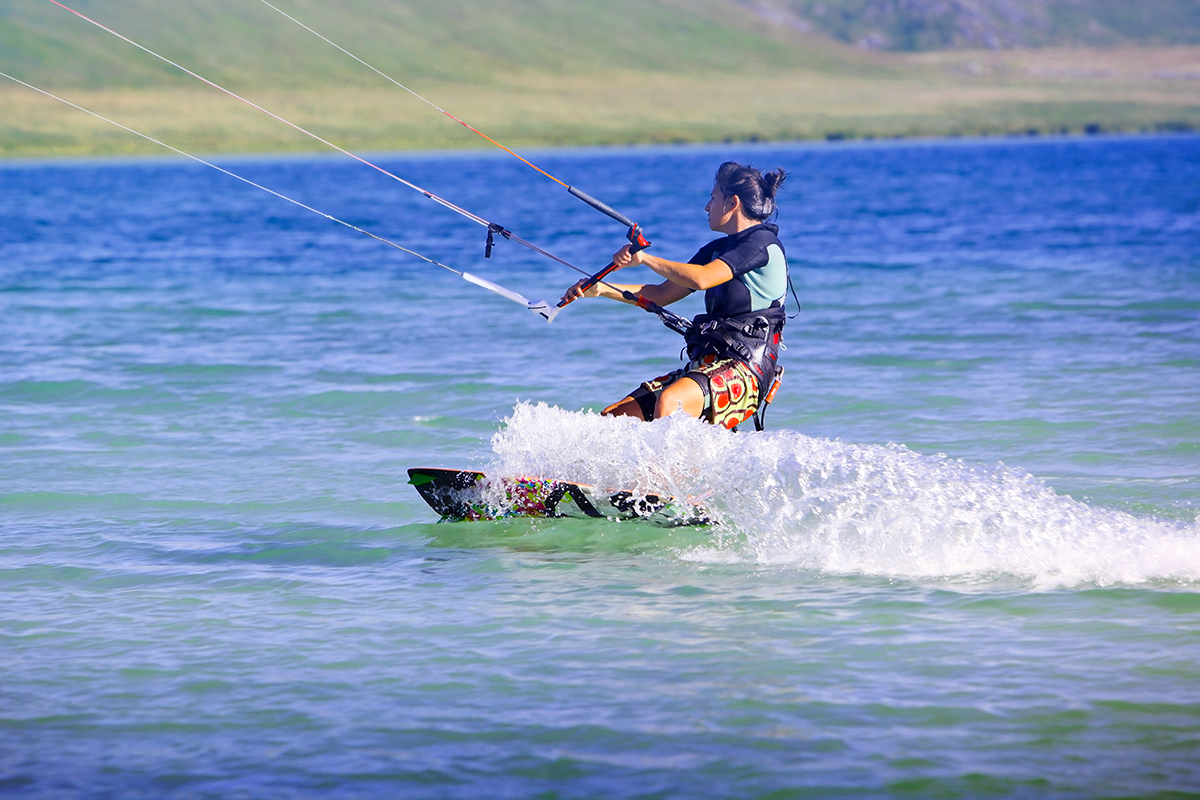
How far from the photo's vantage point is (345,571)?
26.2 ft

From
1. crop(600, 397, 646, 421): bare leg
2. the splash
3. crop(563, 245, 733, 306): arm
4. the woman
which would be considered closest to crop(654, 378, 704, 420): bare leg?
the woman

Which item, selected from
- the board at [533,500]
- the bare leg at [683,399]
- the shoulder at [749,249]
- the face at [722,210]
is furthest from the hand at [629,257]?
the board at [533,500]

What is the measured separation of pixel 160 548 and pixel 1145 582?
636 centimetres

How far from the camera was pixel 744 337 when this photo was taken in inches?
326

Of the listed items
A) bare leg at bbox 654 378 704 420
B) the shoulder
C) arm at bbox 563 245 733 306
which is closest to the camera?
Result: arm at bbox 563 245 733 306

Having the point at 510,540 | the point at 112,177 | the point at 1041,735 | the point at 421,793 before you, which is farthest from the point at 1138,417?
the point at 112,177

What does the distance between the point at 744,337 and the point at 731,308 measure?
223mm

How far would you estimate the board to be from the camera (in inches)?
329

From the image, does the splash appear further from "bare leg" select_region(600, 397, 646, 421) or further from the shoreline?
the shoreline

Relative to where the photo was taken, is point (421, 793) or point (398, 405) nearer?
point (421, 793)

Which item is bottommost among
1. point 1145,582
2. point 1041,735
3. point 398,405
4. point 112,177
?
point 1041,735

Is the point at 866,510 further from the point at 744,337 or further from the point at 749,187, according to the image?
the point at 749,187

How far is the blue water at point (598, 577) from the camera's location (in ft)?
17.1

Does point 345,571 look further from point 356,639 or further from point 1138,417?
point 1138,417
